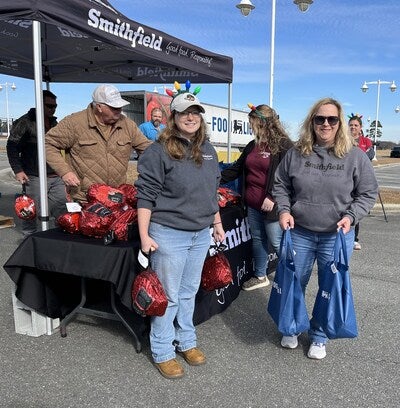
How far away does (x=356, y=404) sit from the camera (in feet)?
8.17

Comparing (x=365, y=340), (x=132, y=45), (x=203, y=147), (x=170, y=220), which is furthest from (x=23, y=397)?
(x=132, y=45)

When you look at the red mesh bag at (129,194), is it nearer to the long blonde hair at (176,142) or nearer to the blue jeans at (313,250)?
the long blonde hair at (176,142)

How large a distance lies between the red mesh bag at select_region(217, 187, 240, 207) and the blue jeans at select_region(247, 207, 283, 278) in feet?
0.54

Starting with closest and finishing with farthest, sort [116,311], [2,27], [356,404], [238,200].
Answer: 1. [356,404]
2. [116,311]
3. [238,200]
4. [2,27]

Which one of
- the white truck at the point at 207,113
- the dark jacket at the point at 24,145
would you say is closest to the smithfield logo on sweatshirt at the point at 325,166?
the dark jacket at the point at 24,145

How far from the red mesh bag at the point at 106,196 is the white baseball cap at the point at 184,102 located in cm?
93

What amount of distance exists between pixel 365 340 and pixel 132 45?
3.07 metres

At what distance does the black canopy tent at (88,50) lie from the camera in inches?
120

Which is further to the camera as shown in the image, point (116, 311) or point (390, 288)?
point (390, 288)

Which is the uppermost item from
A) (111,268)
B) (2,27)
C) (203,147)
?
(2,27)

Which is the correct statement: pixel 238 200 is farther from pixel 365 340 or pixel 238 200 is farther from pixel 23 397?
pixel 23 397

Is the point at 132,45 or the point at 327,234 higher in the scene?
the point at 132,45

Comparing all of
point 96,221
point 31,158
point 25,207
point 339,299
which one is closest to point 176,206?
point 96,221

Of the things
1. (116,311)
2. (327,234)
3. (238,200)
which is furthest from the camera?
(238,200)
